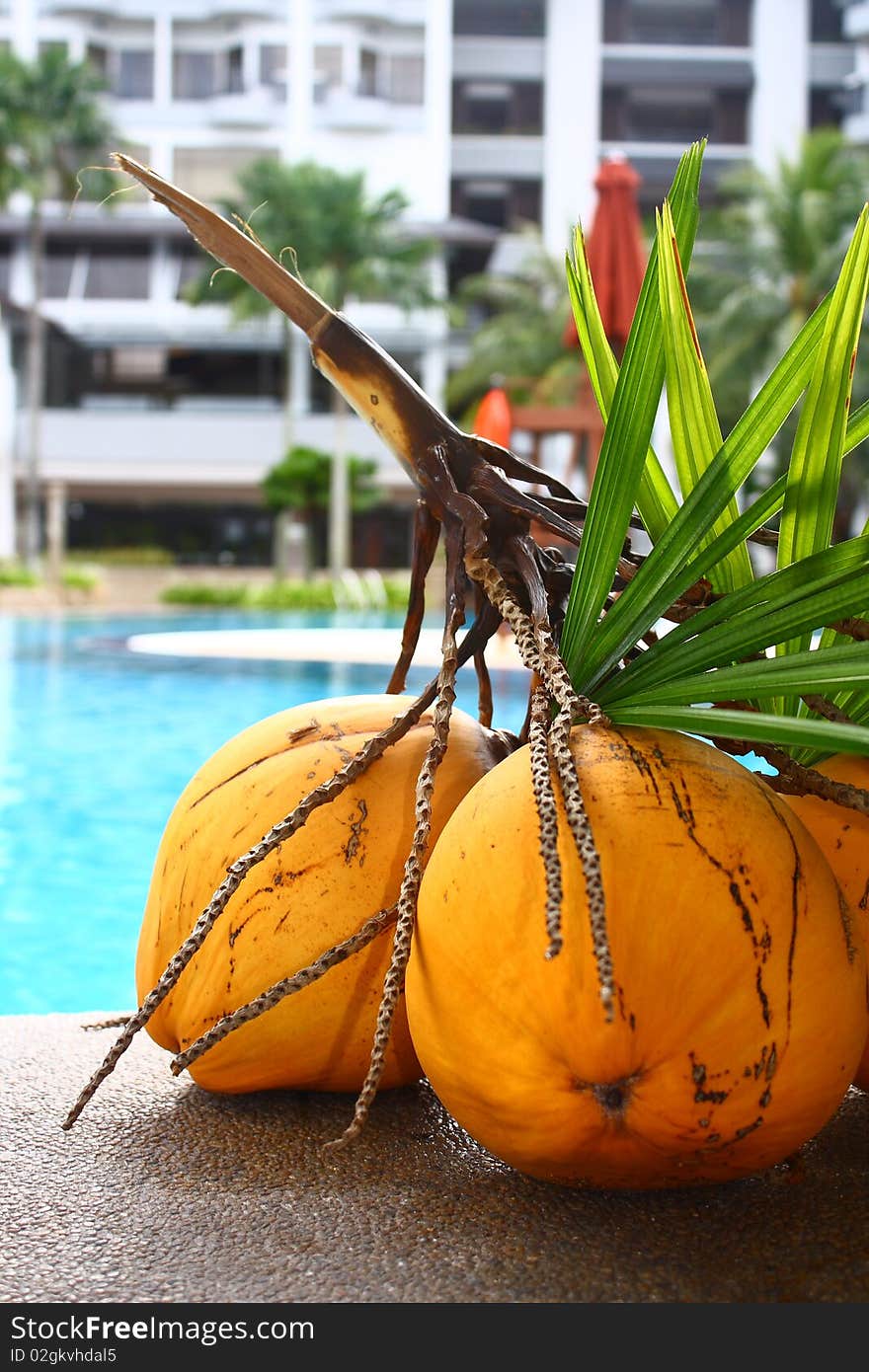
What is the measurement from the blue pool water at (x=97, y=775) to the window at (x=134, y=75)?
35285 millimetres

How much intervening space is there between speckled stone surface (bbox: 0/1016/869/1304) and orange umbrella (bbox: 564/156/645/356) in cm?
1004

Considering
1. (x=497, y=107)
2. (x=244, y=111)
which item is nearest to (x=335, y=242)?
(x=244, y=111)

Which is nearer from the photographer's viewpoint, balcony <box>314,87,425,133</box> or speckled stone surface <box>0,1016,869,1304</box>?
speckled stone surface <box>0,1016,869,1304</box>

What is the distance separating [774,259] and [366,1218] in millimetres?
31193

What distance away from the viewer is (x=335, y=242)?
3528cm

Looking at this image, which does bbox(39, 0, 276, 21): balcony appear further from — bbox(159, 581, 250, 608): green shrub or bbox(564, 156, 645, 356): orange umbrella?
bbox(564, 156, 645, 356): orange umbrella

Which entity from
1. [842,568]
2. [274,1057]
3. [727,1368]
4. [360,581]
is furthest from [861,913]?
[360,581]

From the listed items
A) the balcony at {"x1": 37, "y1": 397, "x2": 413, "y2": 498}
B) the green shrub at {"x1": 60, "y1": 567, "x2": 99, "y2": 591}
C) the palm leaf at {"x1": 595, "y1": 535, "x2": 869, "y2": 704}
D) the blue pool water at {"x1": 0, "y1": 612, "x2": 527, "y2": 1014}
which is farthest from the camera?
the balcony at {"x1": 37, "y1": 397, "x2": 413, "y2": 498}

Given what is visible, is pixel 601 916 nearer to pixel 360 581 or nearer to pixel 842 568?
pixel 842 568

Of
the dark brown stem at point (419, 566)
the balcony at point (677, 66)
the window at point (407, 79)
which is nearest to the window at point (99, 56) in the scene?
the window at point (407, 79)

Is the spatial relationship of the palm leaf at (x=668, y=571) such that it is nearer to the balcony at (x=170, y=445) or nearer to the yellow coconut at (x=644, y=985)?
the yellow coconut at (x=644, y=985)

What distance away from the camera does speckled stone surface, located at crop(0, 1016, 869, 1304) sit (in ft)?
2.79

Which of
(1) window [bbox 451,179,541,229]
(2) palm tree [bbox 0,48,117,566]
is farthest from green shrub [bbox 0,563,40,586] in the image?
(1) window [bbox 451,179,541,229]

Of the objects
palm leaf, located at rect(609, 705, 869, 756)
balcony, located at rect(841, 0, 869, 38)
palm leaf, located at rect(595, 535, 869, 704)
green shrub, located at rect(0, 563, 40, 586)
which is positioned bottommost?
green shrub, located at rect(0, 563, 40, 586)
